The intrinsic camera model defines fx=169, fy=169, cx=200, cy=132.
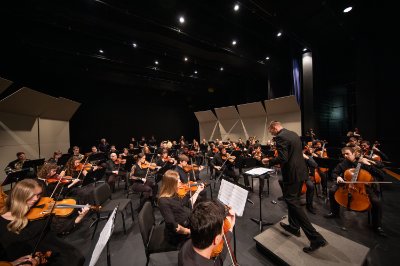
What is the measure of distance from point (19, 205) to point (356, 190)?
521 cm

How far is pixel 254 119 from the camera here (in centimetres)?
1302

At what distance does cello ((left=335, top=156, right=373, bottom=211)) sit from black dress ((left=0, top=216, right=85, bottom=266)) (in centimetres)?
442

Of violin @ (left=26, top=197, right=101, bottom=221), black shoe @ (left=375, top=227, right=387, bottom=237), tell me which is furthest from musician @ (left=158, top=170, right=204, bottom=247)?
black shoe @ (left=375, top=227, right=387, bottom=237)

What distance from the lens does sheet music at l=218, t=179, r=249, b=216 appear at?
2.12 metres

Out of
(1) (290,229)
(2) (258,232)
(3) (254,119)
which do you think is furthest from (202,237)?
(3) (254,119)

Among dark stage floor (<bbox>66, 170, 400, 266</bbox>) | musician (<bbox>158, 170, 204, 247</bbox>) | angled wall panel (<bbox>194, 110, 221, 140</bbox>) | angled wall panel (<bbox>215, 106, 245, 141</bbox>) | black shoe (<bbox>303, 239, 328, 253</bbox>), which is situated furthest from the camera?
angled wall panel (<bbox>194, 110, 221, 140</bbox>)

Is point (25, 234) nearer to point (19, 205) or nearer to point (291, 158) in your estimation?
point (19, 205)

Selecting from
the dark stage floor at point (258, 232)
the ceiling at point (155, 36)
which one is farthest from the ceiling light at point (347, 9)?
the dark stage floor at point (258, 232)

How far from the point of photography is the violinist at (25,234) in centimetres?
183

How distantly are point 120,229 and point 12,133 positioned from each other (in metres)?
7.41

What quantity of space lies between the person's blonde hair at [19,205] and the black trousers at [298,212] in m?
3.52

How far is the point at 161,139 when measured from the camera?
15.5 metres

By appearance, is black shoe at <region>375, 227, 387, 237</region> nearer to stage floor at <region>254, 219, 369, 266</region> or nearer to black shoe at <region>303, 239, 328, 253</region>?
stage floor at <region>254, 219, 369, 266</region>

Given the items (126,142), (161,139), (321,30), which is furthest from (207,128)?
(321,30)
